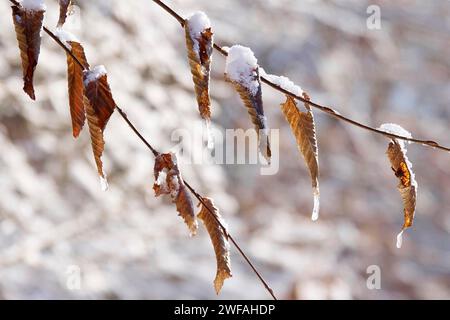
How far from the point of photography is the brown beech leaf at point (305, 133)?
0.72 m

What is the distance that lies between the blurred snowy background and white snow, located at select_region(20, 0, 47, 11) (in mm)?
2708

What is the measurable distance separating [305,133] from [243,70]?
0.32ft

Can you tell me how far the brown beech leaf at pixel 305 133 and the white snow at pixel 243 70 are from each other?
6cm

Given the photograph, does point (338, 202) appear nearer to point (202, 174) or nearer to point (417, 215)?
point (417, 215)

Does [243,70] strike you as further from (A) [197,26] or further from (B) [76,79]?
(B) [76,79]

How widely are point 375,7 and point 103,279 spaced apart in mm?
2796

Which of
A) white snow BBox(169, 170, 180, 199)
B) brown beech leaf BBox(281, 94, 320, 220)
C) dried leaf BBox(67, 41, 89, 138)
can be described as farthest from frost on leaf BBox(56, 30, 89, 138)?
brown beech leaf BBox(281, 94, 320, 220)

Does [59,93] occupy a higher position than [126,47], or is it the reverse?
[126,47]

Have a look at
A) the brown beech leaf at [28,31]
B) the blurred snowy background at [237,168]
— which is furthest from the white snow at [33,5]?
the blurred snowy background at [237,168]

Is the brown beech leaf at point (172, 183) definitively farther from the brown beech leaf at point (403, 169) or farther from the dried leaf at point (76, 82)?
the brown beech leaf at point (403, 169)

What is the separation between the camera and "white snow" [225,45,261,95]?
0.69m

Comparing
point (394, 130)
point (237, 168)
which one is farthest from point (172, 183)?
point (237, 168)
